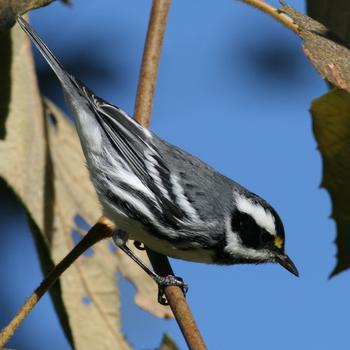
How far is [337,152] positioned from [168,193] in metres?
1.14

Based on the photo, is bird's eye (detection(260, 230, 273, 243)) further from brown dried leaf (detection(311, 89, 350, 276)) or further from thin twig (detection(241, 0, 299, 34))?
thin twig (detection(241, 0, 299, 34))

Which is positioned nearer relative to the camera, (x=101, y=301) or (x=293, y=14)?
(x=293, y=14)

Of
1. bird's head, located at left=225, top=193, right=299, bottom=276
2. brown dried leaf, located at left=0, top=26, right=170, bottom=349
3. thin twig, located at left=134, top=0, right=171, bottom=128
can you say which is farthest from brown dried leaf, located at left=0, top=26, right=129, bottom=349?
bird's head, located at left=225, top=193, right=299, bottom=276

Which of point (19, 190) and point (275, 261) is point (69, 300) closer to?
point (19, 190)

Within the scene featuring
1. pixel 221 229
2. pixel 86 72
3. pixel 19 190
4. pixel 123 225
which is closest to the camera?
pixel 19 190

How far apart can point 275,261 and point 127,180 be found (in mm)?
773

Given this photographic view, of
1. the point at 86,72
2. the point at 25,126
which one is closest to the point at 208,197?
A: the point at 25,126

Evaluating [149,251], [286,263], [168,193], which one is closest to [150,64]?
[149,251]

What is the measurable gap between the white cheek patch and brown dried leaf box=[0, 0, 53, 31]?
4.72 feet

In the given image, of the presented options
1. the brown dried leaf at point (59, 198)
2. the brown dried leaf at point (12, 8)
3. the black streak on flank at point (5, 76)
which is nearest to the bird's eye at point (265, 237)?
the brown dried leaf at point (59, 198)

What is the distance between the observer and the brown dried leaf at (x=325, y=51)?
204 cm

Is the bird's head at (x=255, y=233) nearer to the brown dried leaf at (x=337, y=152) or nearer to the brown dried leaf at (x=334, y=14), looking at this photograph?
the brown dried leaf at (x=337, y=152)

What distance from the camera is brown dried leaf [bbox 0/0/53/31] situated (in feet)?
7.52

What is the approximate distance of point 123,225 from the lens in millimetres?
3158
